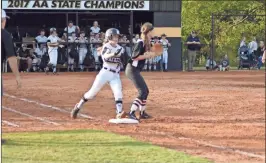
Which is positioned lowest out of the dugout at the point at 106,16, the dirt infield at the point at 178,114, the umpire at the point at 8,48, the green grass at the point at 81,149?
the dirt infield at the point at 178,114

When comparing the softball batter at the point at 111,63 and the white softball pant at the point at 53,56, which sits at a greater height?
the softball batter at the point at 111,63

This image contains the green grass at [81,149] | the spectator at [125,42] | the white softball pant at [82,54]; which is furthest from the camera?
the white softball pant at [82,54]

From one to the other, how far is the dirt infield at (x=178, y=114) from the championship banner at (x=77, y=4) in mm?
9261

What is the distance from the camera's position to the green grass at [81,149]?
9.41 m

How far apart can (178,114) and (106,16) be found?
21.0m

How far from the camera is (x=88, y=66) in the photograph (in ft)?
112

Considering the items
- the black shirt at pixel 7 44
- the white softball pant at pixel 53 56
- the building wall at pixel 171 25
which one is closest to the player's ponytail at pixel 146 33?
the black shirt at pixel 7 44

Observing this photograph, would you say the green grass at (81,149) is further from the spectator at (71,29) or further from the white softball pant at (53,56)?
the spectator at (71,29)

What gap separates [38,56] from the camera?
109 feet

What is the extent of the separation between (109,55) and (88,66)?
20.5m

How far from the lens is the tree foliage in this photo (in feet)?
174

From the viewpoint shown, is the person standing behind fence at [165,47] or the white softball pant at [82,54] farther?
the person standing behind fence at [165,47]

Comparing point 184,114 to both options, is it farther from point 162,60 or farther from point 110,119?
point 162,60

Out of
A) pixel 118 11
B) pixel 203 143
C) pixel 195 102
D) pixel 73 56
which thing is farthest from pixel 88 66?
pixel 203 143
